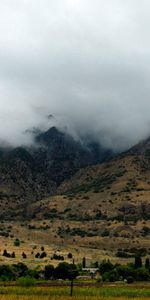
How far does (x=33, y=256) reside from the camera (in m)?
156

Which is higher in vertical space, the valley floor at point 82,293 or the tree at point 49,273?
the tree at point 49,273

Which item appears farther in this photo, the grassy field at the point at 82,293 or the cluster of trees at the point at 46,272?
the cluster of trees at the point at 46,272

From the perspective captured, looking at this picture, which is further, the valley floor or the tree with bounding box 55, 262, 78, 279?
the tree with bounding box 55, 262, 78, 279

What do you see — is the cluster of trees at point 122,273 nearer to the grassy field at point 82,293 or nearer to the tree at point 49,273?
the tree at point 49,273

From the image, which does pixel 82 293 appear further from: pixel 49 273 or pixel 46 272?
pixel 46 272

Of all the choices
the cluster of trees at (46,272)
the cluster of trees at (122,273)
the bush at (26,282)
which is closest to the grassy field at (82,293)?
the bush at (26,282)

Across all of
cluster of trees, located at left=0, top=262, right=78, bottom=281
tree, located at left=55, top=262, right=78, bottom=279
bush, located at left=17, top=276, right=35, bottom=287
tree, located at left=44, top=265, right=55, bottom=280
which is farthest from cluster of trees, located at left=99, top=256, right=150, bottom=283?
bush, located at left=17, top=276, right=35, bottom=287

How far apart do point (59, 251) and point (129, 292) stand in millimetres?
90651

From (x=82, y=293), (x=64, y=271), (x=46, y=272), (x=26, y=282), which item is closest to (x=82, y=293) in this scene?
(x=82, y=293)

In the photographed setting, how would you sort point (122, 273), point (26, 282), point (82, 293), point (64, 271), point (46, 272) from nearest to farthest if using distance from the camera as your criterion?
point (82, 293)
point (26, 282)
point (64, 271)
point (46, 272)
point (122, 273)

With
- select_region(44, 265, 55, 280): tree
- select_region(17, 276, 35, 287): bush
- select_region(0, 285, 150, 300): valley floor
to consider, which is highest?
select_region(44, 265, 55, 280): tree

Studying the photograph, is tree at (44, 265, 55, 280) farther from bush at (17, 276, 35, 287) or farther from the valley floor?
the valley floor

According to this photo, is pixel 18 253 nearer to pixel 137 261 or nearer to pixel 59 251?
pixel 59 251

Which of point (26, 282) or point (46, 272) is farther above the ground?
point (46, 272)
